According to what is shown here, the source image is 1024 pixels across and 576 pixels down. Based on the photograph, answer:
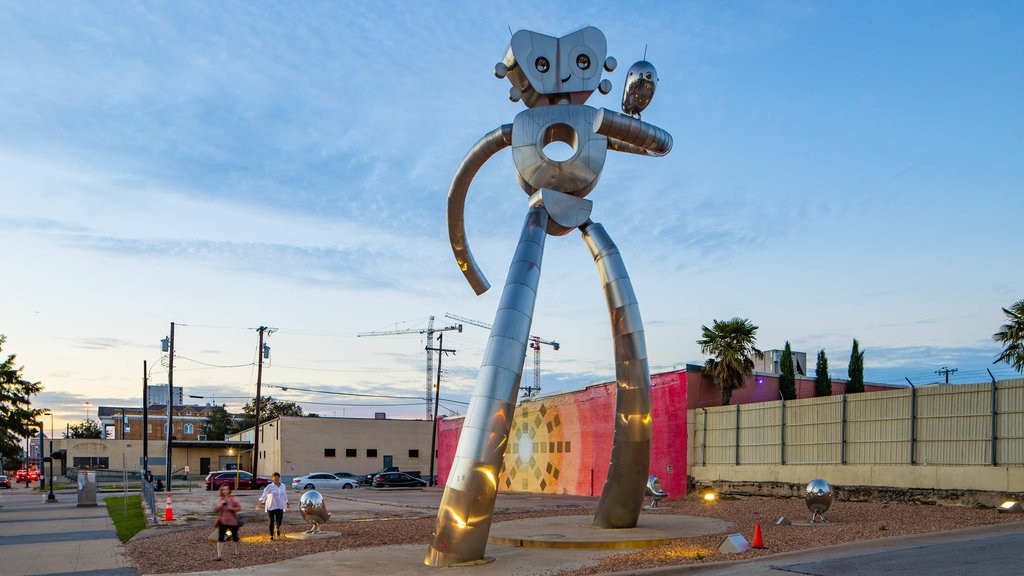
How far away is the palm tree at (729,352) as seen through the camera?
1213 inches

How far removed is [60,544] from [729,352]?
21.3m

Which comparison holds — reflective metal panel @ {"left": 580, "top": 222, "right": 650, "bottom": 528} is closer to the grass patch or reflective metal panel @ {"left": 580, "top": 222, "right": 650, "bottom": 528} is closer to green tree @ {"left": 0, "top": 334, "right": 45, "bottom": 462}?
the grass patch

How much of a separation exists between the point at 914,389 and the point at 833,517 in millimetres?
5208

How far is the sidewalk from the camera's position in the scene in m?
15.9

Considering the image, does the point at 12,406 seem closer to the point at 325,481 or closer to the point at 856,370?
the point at 325,481

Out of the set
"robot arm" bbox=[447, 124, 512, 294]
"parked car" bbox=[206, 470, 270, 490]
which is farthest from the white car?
"robot arm" bbox=[447, 124, 512, 294]

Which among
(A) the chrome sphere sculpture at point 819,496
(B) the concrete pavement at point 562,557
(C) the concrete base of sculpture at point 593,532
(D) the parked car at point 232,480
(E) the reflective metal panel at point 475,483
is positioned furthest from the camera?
(D) the parked car at point 232,480

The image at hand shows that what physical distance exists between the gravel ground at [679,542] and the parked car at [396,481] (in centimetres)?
2665

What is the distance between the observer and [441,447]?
55469 millimetres

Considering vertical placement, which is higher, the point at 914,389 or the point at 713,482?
the point at 914,389

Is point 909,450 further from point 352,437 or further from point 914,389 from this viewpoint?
point 352,437

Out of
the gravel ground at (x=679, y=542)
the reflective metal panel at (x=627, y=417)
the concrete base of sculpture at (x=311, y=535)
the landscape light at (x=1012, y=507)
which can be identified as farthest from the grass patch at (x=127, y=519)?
the landscape light at (x=1012, y=507)

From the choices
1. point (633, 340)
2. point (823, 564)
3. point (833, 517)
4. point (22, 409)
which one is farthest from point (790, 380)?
point (22, 409)

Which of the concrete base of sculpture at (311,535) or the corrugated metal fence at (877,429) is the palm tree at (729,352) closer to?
the corrugated metal fence at (877,429)
